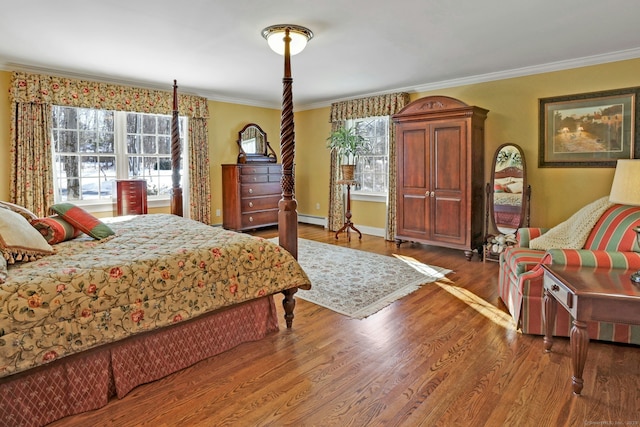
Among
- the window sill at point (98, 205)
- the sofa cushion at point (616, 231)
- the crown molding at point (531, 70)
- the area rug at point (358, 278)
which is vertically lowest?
the area rug at point (358, 278)

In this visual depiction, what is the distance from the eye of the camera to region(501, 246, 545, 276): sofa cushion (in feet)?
9.19

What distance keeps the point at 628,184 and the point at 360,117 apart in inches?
177

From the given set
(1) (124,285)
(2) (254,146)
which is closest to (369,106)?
(2) (254,146)

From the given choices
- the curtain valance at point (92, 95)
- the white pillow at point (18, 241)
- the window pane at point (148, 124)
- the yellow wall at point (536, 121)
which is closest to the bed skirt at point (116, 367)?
the white pillow at point (18, 241)

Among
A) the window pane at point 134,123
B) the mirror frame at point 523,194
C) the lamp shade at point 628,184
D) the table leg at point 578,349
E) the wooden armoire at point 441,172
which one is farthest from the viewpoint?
the window pane at point 134,123

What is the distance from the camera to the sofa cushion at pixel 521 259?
280 centimetres

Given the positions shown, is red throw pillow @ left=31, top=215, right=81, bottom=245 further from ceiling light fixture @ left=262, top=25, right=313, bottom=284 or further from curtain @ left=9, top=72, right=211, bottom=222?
curtain @ left=9, top=72, right=211, bottom=222

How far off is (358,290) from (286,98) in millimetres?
1886

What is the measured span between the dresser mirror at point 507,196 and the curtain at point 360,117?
1.55 meters

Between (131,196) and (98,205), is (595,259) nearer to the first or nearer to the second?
(131,196)

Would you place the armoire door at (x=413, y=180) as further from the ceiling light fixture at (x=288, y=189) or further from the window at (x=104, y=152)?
the window at (x=104, y=152)

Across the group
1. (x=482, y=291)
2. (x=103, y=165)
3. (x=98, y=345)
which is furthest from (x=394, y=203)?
(x=98, y=345)

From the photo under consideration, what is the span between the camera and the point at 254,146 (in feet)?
22.9

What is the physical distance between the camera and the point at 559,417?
5.84 ft
